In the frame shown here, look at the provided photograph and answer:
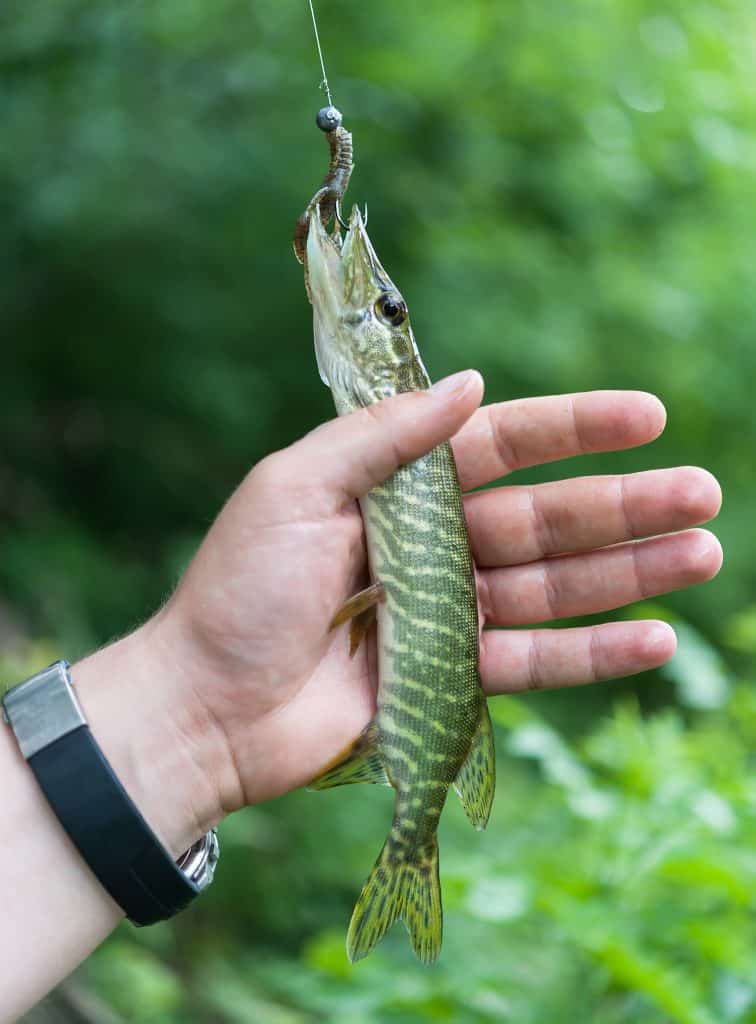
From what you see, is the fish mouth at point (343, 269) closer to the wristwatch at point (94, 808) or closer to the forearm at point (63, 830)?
the forearm at point (63, 830)

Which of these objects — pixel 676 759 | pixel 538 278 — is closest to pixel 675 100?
pixel 538 278

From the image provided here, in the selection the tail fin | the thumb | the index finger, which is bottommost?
the tail fin

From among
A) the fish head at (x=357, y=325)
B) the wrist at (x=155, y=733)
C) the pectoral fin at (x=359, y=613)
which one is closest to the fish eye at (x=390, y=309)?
the fish head at (x=357, y=325)

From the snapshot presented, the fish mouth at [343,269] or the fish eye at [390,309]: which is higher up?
the fish mouth at [343,269]

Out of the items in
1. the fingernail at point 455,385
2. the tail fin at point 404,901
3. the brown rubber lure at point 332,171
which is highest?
the brown rubber lure at point 332,171

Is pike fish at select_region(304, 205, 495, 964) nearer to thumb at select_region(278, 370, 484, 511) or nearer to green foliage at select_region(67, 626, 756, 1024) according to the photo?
thumb at select_region(278, 370, 484, 511)

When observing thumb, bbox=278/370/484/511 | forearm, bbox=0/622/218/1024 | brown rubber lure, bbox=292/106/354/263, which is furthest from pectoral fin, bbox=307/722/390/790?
brown rubber lure, bbox=292/106/354/263

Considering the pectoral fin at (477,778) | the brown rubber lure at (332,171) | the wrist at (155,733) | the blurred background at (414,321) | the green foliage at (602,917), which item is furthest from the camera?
the blurred background at (414,321)

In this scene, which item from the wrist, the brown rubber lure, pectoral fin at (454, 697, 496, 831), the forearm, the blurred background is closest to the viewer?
the forearm
